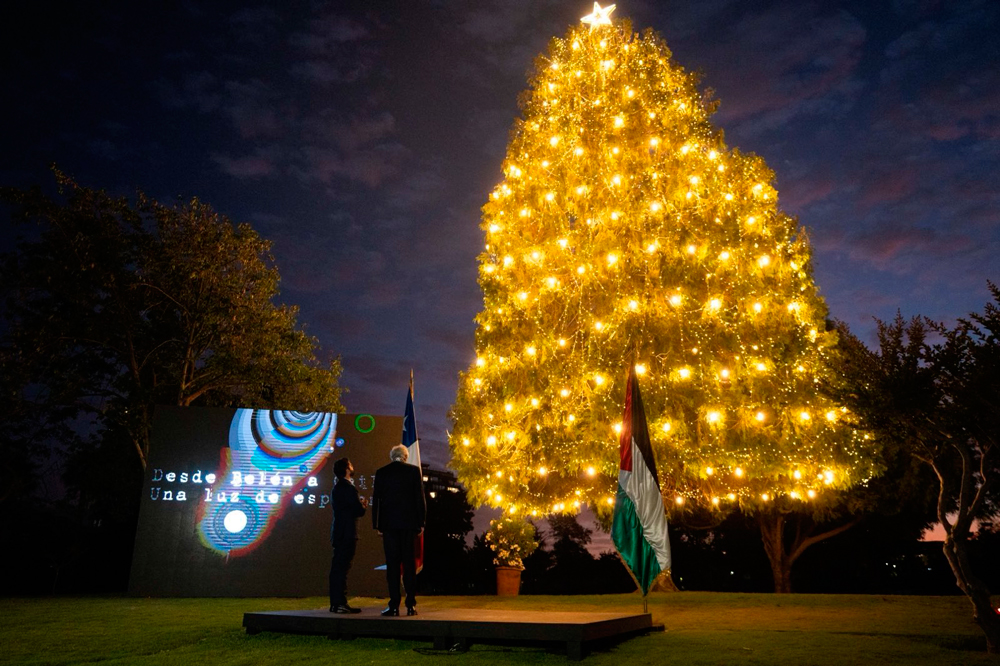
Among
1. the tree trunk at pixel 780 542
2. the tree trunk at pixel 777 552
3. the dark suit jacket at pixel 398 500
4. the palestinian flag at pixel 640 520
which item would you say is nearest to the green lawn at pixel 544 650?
the palestinian flag at pixel 640 520

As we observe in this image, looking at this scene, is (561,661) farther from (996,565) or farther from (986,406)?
(996,565)

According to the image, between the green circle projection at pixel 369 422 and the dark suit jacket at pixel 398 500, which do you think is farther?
the green circle projection at pixel 369 422

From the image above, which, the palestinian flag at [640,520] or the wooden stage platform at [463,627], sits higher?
the palestinian flag at [640,520]

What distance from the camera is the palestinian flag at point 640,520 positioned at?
810 cm

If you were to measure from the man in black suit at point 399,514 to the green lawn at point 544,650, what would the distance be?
0.82 meters

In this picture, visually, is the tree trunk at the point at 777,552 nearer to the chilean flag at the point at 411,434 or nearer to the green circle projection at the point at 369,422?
the green circle projection at the point at 369,422

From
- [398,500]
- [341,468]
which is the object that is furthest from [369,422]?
[398,500]

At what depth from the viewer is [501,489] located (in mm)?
13141

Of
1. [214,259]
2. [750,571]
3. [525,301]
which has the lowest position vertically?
[750,571]

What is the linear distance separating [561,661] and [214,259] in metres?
19.5

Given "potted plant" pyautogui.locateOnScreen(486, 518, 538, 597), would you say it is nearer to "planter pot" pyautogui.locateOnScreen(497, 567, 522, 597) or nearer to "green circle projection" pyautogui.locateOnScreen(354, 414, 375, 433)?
"planter pot" pyautogui.locateOnScreen(497, 567, 522, 597)

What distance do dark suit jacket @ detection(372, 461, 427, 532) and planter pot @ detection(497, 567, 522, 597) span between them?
1027cm

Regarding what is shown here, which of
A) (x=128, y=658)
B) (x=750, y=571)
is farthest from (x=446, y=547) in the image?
(x=128, y=658)

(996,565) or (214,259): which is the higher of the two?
(214,259)
